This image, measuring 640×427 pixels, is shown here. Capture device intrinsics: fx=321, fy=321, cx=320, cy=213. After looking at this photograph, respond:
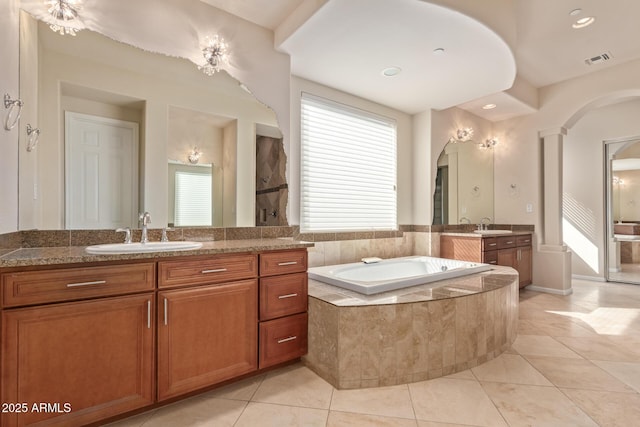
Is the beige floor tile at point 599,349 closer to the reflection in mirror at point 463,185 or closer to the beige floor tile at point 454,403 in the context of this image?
the beige floor tile at point 454,403

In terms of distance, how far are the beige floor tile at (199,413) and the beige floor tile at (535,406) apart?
1393 mm

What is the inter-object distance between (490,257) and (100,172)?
3.85 metres

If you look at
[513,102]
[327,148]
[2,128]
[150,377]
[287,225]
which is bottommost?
[150,377]

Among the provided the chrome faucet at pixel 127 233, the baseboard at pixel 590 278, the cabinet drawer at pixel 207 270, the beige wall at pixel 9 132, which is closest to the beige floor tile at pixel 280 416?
the cabinet drawer at pixel 207 270

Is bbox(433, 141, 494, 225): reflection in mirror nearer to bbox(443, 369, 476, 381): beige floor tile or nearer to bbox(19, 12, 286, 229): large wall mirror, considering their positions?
bbox(443, 369, 476, 381): beige floor tile

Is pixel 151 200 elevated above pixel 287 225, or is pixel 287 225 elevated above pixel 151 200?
pixel 151 200

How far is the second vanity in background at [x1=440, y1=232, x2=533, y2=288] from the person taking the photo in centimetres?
370

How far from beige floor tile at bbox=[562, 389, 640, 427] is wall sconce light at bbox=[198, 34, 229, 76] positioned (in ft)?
10.00

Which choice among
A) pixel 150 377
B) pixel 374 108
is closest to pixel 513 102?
pixel 374 108

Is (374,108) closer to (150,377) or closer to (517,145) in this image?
(517,145)

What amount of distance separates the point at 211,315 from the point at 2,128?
131cm

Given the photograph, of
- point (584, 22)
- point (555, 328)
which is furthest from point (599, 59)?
point (555, 328)

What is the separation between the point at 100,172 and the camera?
1.90 m

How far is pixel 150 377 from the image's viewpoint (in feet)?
5.27
